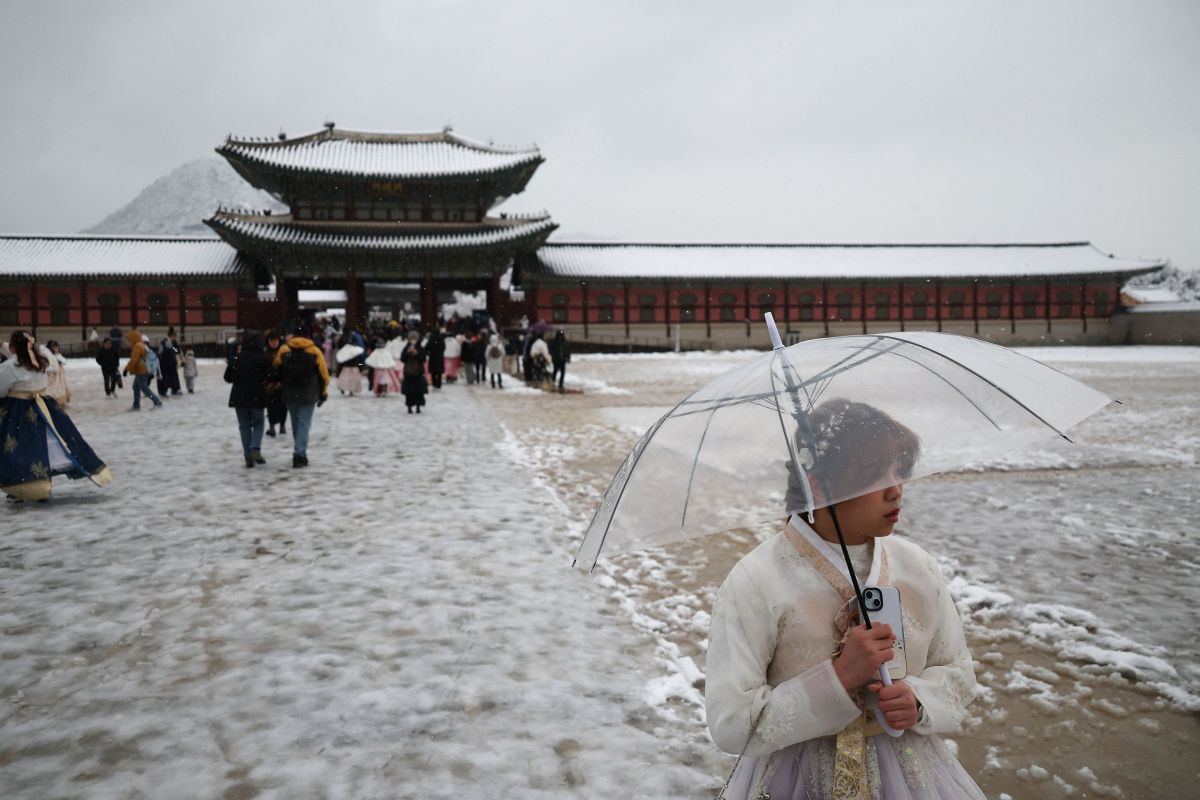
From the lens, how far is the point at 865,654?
4.72ft

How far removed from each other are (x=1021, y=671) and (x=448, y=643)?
2.67m

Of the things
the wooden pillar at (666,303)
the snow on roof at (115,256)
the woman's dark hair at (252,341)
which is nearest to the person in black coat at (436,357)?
the woman's dark hair at (252,341)

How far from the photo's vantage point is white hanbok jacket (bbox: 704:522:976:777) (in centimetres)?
147

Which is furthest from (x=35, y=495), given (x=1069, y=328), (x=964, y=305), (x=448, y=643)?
(x=1069, y=328)

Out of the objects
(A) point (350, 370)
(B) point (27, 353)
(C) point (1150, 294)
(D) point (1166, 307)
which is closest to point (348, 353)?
(A) point (350, 370)

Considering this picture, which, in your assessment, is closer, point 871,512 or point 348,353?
point 871,512

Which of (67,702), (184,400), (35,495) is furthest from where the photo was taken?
(184,400)

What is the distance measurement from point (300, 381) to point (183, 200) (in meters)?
190

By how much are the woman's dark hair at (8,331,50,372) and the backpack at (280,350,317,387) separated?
2316 millimetres

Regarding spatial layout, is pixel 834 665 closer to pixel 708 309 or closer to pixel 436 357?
pixel 436 357

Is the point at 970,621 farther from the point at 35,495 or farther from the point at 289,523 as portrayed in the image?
the point at 35,495

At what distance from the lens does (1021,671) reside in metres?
3.49

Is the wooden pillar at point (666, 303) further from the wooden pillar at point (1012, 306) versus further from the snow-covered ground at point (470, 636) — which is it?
the snow-covered ground at point (470, 636)

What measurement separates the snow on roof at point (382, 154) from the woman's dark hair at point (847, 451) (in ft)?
105
